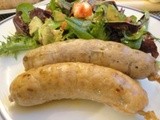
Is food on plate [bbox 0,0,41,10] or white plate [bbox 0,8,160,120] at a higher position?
food on plate [bbox 0,0,41,10]

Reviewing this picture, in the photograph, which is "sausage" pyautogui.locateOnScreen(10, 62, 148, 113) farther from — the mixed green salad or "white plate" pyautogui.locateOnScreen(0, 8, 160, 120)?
the mixed green salad

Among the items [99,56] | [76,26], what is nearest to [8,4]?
[76,26]

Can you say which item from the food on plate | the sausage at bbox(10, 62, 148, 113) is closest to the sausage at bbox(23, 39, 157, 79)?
the sausage at bbox(10, 62, 148, 113)

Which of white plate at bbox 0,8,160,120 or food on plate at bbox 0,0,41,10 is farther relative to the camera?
food on plate at bbox 0,0,41,10

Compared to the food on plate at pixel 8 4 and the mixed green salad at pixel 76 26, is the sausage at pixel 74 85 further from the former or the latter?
the food on plate at pixel 8 4

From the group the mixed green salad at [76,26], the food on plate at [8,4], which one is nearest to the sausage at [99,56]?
the mixed green salad at [76,26]

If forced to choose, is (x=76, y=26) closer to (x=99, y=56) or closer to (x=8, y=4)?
(x=99, y=56)

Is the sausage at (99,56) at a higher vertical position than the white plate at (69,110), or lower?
higher
